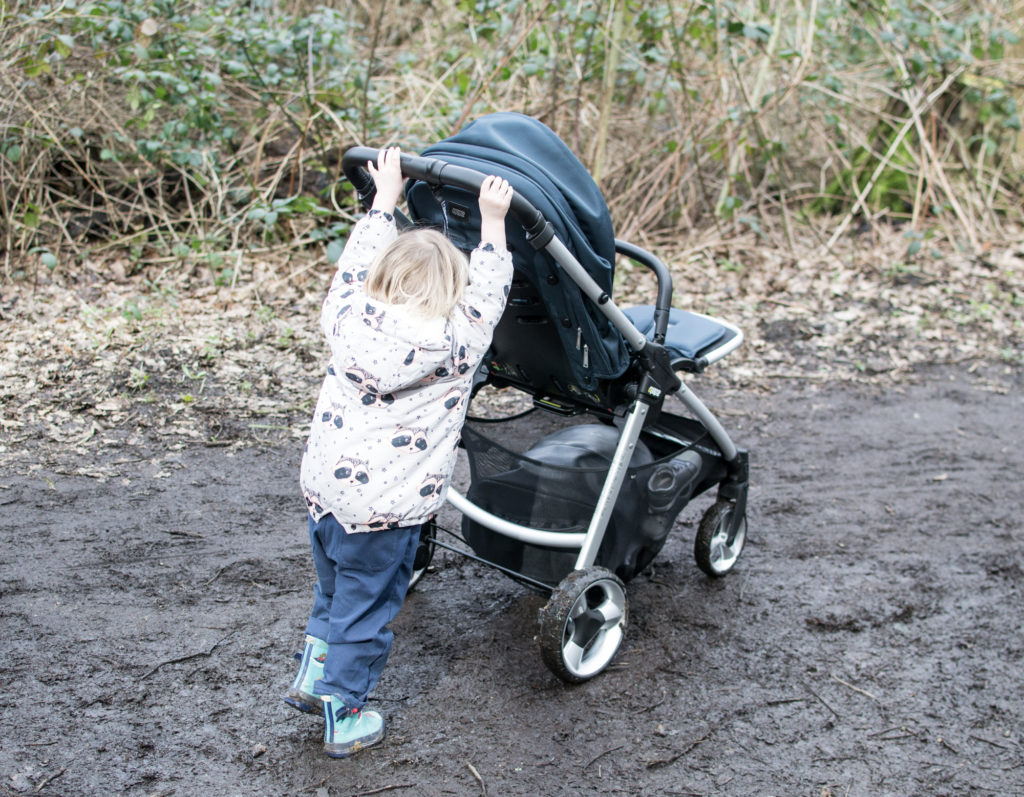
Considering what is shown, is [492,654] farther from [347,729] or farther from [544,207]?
[544,207]

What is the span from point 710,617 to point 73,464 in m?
2.80

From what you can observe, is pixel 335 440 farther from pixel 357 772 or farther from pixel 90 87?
pixel 90 87

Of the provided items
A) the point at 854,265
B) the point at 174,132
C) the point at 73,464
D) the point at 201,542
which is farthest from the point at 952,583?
the point at 174,132

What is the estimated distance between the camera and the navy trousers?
2.48 m

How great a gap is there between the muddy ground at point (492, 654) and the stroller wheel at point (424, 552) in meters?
0.08

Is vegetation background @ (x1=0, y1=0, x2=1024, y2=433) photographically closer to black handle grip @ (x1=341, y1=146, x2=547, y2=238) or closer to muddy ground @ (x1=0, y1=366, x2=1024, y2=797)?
muddy ground @ (x1=0, y1=366, x2=1024, y2=797)

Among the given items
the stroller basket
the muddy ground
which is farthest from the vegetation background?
the stroller basket

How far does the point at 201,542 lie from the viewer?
3607mm

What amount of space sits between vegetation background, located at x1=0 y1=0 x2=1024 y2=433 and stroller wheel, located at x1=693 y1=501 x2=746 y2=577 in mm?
2350

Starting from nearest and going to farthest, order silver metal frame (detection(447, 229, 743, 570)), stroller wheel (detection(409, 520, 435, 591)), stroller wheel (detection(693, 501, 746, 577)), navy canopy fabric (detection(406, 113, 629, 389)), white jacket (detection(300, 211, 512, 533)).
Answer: white jacket (detection(300, 211, 512, 533))
navy canopy fabric (detection(406, 113, 629, 389))
silver metal frame (detection(447, 229, 743, 570))
stroller wheel (detection(409, 520, 435, 591))
stroller wheel (detection(693, 501, 746, 577))

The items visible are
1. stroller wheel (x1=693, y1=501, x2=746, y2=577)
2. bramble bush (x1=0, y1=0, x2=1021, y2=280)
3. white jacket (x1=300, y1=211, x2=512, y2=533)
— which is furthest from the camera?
bramble bush (x1=0, y1=0, x2=1021, y2=280)

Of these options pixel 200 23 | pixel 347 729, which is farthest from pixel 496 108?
pixel 347 729

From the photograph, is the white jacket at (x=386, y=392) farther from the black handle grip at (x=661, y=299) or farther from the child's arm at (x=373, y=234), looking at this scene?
the black handle grip at (x=661, y=299)

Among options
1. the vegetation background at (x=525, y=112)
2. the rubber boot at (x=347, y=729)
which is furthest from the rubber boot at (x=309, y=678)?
the vegetation background at (x=525, y=112)
